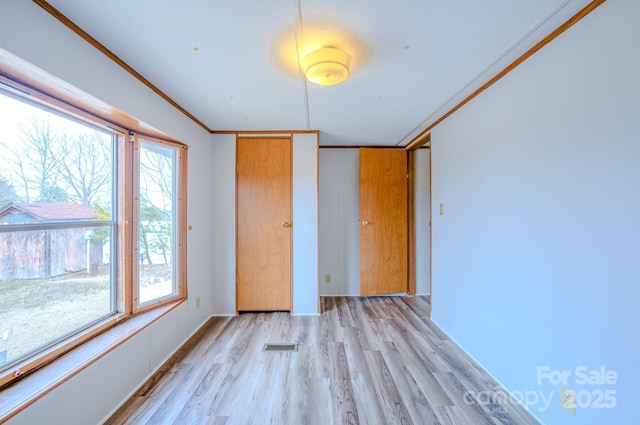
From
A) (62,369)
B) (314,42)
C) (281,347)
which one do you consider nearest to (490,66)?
(314,42)

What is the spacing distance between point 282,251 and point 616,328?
2.64 metres

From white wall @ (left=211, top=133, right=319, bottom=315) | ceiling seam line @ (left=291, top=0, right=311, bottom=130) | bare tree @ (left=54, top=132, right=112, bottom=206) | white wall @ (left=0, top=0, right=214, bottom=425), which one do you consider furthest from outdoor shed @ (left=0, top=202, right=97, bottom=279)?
ceiling seam line @ (left=291, top=0, right=311, bottom=130)

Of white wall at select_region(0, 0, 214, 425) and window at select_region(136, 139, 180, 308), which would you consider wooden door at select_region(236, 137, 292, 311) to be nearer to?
white wall at select_region(0, 0, 214, 425)

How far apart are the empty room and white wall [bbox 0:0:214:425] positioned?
0.01 m

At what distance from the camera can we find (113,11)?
119cm

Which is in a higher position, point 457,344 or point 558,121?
point 558,121

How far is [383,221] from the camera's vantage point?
353cm

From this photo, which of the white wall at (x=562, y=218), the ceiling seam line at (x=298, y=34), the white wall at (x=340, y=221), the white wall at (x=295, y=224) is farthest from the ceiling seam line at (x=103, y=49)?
the white wall at (x=562, y=218)

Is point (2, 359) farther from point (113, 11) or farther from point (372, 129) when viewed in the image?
→ point (372, 129)

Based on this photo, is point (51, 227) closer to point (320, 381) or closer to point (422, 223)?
point (320, 381)

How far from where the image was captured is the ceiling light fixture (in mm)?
1426

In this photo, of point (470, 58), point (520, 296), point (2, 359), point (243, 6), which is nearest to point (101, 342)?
point (2, 359)

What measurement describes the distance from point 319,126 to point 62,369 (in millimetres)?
2772

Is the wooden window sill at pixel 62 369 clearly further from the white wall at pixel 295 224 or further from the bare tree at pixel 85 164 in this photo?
the white wall at pixel 295 224
